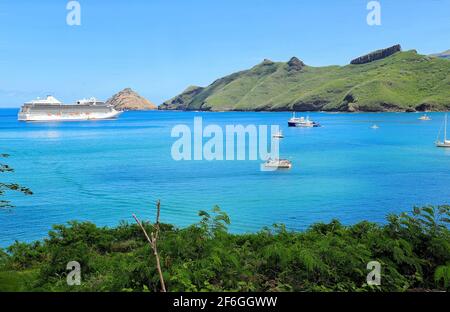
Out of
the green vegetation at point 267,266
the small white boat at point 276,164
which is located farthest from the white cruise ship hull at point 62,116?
the green vegetation at point 267,266

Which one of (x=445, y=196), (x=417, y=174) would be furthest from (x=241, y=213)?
(x=417, y=174)

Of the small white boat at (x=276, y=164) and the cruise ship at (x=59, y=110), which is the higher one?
the cruise ship at (x=59, y=110)

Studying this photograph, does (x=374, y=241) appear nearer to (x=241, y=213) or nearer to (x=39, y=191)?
(x=241, y=213)

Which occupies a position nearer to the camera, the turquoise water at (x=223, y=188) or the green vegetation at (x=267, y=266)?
the green vegetation at (x=267, y=266)

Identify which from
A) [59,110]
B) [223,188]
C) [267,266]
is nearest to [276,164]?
[223,188]

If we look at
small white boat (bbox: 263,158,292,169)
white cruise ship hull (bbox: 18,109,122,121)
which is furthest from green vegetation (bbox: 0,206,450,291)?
white cruise ship hull (bbox: 18,109,122,121)

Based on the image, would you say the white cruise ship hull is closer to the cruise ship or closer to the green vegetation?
the cruise ship

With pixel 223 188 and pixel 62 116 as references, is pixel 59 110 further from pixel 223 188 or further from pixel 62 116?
pixel 223 188

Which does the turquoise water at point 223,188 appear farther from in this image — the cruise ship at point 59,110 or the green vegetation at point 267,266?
the cruise ship at point 59,110
